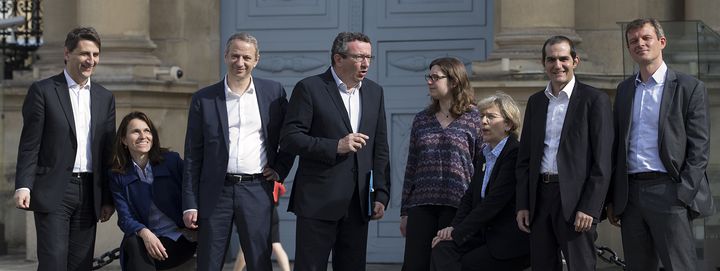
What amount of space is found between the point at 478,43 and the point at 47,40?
11.7 ft

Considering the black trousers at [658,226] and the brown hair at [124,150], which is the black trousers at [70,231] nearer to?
the brown hair at [124,150]

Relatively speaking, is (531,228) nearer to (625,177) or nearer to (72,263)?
(625,177)

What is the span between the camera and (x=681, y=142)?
8.05 metres

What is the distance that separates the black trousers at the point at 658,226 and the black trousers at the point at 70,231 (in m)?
2.98

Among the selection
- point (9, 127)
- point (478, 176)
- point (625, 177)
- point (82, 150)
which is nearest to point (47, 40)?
point (9, 127)

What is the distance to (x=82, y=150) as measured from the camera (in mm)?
8867

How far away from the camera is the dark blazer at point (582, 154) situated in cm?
814

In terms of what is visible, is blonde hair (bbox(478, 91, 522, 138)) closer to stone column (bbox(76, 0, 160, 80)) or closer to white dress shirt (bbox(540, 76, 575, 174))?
white dress shirt (bbox(540, 76, 575, 174))

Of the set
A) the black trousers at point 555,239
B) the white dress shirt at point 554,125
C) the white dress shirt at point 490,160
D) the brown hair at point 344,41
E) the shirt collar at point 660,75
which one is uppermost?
the brown hair at point 344,41

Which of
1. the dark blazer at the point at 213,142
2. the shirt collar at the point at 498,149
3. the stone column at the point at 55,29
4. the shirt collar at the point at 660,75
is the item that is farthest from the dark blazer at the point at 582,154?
the stone column at the point at 55,29

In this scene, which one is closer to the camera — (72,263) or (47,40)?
(72,263)

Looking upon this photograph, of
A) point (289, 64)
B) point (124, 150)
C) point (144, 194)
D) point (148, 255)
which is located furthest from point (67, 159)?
point (289, 64)

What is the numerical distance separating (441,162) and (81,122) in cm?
204

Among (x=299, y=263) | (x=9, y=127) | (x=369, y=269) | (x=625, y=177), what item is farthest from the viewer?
(x=9, y=127)
